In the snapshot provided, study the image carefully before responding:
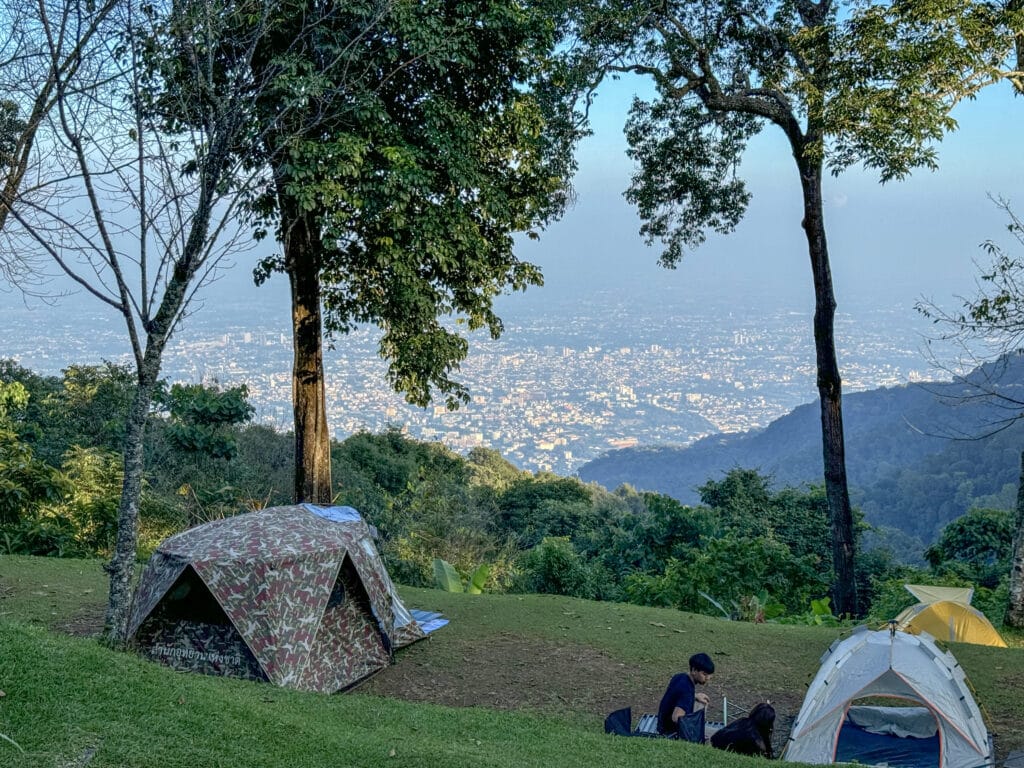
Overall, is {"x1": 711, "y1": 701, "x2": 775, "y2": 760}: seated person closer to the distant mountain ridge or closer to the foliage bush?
the distant mountain ridge

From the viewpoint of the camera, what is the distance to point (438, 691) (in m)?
9.68

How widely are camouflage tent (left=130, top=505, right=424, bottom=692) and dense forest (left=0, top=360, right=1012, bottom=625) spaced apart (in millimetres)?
6927

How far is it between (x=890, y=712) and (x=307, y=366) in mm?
9916

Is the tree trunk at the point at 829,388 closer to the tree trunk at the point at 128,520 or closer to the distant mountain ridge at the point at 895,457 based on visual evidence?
the distant mountain ridge at the point at 895,457

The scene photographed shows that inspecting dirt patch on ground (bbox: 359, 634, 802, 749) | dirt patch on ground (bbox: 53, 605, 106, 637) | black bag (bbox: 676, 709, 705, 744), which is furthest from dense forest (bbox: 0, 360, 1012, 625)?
black bag (bbox: 676, 709, 705, 744)

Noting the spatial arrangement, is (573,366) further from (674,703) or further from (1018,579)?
(674,703)

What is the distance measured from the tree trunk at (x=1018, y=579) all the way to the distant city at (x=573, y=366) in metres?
25.5

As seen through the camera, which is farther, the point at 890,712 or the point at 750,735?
the point at 890,712

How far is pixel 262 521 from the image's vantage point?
32.7 feet

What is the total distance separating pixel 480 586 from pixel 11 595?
7.28 m

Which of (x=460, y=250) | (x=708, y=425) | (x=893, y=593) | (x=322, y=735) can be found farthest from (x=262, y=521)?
(x=708, y=425)

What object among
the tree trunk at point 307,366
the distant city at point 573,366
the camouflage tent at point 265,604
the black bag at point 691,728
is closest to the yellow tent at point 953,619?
the black bag at point 691,728

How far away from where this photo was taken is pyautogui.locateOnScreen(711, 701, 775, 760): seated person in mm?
7801

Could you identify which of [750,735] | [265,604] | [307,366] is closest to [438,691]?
[265,604]
